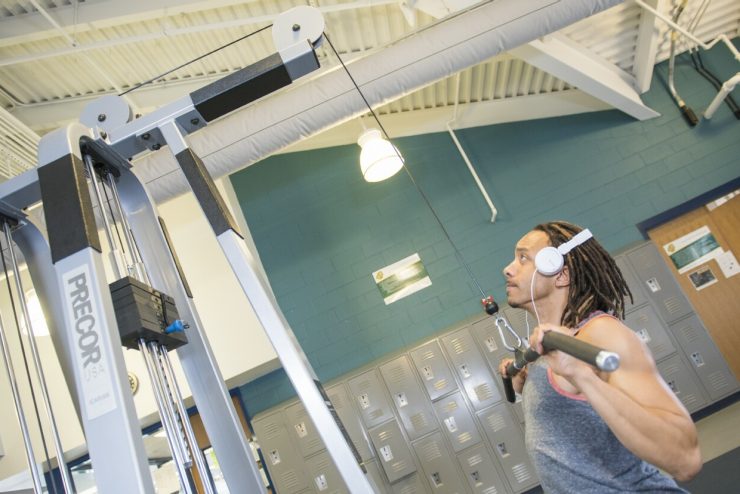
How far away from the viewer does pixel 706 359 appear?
16.1 feet

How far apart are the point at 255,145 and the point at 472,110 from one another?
2.87 metres

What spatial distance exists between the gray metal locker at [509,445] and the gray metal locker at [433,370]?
38 centimetres

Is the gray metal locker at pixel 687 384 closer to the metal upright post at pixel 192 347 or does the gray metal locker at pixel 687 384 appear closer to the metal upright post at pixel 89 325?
the metal upright post at pixel 192 347

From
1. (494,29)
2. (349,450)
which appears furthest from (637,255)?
(349,450)

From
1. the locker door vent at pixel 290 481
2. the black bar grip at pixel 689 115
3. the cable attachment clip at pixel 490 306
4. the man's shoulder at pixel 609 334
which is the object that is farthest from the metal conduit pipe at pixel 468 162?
the man's shoulder at pixel 609 334

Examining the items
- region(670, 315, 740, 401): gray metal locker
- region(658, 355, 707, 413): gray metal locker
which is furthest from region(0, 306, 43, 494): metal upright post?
region(670, 315, 740, 401): gray metal locker

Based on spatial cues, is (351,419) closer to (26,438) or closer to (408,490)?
(408,490)

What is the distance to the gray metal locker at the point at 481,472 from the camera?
4.67m

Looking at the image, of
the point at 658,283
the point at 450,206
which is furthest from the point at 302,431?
the point at 658,283

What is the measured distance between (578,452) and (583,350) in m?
0.52

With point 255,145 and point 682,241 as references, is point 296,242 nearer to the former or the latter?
point 255,145

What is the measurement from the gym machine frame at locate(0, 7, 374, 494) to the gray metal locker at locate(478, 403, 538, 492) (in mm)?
3675

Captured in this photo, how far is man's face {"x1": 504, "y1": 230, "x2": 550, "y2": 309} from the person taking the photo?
1574 mm

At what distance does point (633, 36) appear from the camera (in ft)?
17.3
